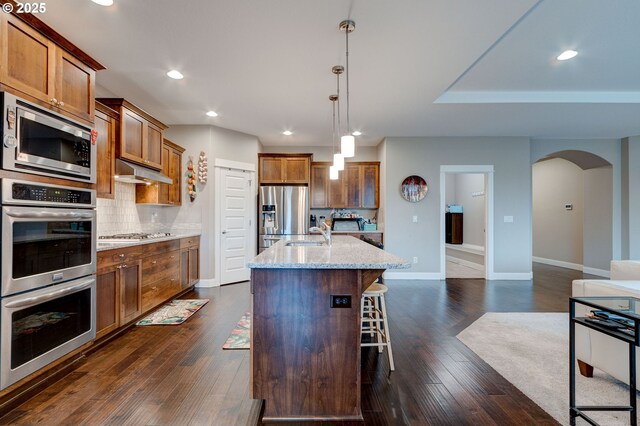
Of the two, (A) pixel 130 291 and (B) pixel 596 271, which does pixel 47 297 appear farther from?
(B) pixel 596 271

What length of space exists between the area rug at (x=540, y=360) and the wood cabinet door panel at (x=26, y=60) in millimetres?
3825

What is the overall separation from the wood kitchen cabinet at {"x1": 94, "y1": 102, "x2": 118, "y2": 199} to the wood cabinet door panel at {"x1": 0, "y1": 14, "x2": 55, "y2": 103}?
826mm

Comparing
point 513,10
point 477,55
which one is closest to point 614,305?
point 513,10

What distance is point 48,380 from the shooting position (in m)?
2.13

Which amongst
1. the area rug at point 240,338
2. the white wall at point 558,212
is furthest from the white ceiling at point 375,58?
the area rug at point 240,338

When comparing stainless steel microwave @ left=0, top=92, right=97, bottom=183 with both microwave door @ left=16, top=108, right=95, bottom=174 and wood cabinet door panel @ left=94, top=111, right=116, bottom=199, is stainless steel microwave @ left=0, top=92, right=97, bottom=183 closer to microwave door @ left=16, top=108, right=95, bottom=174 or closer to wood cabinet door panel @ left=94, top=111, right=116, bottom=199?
microwave door @ left=16, top=108, right=95, bottom=174

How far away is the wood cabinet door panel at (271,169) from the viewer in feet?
19.3

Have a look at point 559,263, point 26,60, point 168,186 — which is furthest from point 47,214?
point 559,263

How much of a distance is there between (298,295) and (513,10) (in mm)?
2532

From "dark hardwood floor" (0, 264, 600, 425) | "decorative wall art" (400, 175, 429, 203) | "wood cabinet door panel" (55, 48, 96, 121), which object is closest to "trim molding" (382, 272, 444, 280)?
"decorative wall art" (400, 175, 429, 203)

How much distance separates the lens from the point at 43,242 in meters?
2.08

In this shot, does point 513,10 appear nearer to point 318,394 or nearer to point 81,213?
point 318,394

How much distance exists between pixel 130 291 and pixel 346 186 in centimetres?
417

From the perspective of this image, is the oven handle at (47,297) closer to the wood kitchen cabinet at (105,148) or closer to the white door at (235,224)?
the wood kitchen cabinet at (105,148)
